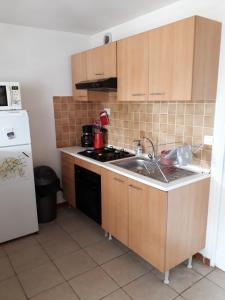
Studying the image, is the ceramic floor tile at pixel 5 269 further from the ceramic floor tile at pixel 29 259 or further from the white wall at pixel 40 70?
the white wall at pixel 40 70

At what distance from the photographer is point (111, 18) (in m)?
2.53

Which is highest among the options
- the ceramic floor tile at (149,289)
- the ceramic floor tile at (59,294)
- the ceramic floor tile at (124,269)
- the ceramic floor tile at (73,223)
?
the ceramic floor tile at (124,269)

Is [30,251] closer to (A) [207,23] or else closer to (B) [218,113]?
(B) [218,113]

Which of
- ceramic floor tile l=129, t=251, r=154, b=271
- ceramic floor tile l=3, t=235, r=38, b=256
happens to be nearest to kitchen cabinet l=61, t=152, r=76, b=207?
ceramic floor tile l=3, t=235, r=38, b=256

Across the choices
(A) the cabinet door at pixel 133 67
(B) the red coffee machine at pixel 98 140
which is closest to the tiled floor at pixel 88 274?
(B) the red coffee machine at pixel 98 140

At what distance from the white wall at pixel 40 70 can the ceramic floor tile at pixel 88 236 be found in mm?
961

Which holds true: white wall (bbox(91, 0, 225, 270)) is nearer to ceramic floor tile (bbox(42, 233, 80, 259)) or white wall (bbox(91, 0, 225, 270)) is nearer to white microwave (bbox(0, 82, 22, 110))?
ceramic floor tile (bbox(42, 233, 80, 259))

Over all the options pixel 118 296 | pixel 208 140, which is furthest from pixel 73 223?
pixel 208 140

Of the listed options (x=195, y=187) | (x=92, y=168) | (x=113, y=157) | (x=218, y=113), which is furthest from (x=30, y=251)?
(x=218, y=113)

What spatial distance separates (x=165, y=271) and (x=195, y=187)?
2.34 feet

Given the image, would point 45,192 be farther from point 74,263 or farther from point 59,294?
point 59,294

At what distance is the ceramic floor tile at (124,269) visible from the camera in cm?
203

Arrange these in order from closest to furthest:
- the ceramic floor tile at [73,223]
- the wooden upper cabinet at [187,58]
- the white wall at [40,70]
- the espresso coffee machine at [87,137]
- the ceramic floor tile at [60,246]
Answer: the wooden upper cabinet at [187,58] → the ceramic floor tile at [60,246] → the white wall at [40,70] → the ceramic floor tile at [73,223] → the espresso coffee machine at [87,137]

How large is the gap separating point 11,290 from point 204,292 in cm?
154
